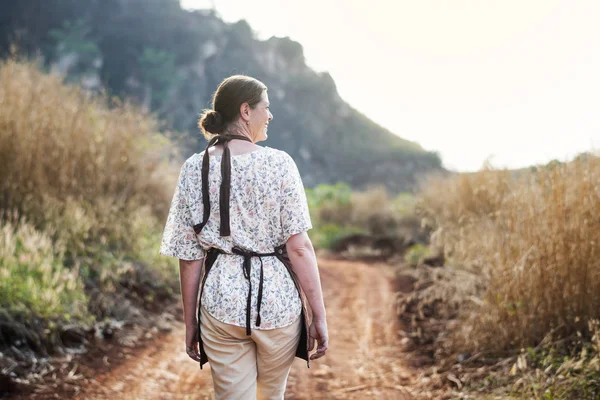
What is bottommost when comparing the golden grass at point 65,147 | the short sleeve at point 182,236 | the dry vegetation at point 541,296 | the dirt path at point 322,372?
the dirt path at point 322,372

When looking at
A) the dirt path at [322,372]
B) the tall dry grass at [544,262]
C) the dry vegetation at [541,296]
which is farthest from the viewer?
the dirt path at [322,372]

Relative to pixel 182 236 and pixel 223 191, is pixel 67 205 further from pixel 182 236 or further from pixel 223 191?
pixel 223 191

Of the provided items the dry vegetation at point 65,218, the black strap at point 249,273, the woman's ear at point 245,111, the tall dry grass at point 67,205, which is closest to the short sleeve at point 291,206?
the black strap at point 249,273

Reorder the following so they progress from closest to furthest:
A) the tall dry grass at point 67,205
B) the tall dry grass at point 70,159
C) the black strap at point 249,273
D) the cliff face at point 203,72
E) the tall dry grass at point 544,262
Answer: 1. the black strap at point 249,273
2. the tall dry grass at point 544,262
3. the tall dry grass at point 67,205
4. the tall dry grass at point 70,159
5. the cliff face at point 203,72

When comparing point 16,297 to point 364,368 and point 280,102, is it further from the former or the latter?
point 280,102

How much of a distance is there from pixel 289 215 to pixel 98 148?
6.10 metres

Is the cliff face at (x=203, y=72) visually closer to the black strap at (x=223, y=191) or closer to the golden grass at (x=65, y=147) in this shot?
the golden grass at (x=65, y=147)

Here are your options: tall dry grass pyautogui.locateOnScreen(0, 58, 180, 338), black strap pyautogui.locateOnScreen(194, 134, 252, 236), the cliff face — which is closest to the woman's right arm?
black strap pyautogui.locateOnScreen(194, 134, 252, 236)

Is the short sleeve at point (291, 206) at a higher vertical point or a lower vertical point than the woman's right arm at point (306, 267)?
higher

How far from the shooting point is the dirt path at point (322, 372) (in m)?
4.07

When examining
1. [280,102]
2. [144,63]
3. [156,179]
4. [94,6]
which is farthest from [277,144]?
[156,179]

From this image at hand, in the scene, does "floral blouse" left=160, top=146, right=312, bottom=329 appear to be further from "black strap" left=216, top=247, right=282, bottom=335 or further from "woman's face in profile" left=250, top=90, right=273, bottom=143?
"woman's face in profile" left=250, top=90, right=273, bottom=143

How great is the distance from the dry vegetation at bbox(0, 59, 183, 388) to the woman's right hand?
9.03ft

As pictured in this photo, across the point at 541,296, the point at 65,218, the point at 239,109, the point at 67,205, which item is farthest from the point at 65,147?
the point at 541,296
